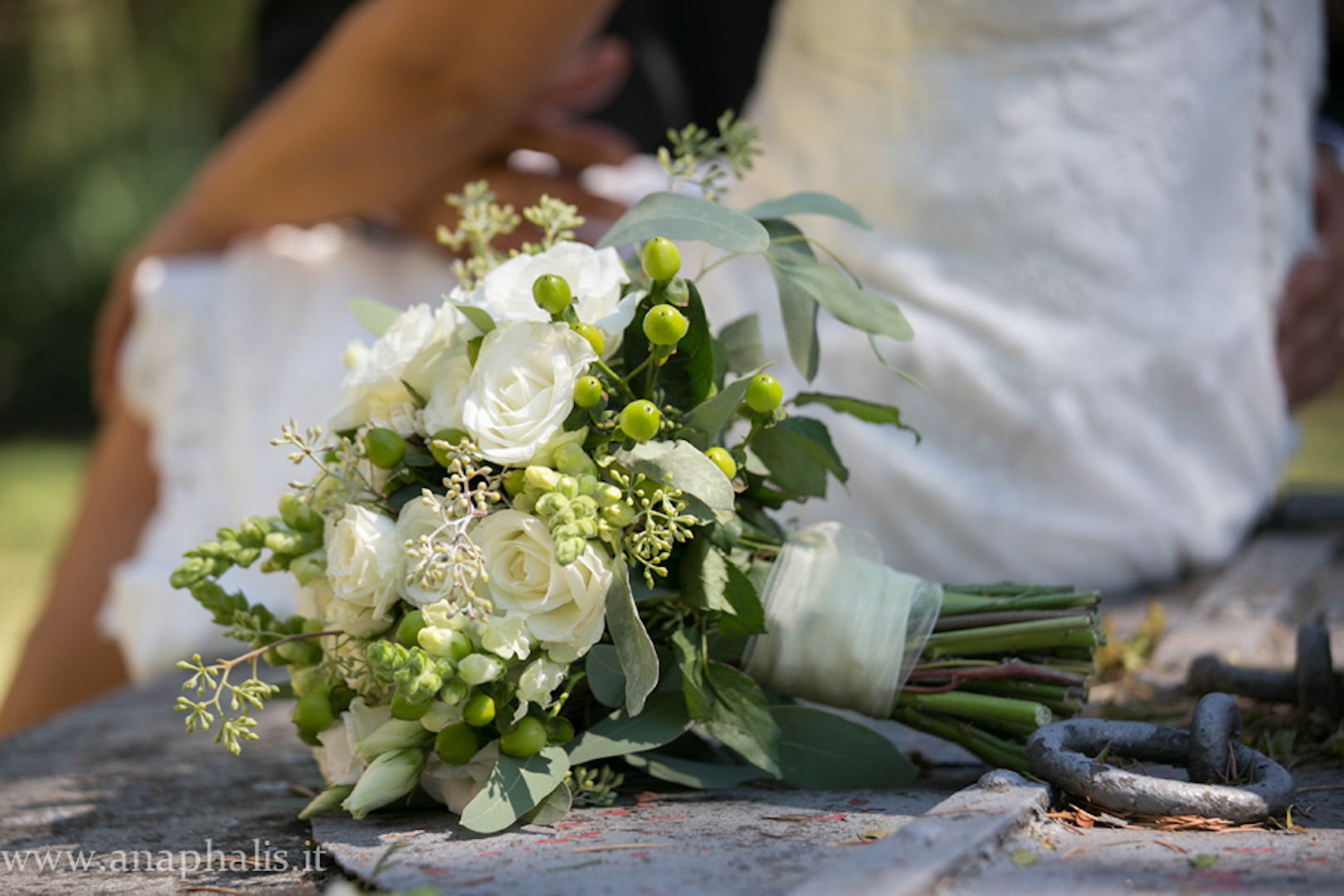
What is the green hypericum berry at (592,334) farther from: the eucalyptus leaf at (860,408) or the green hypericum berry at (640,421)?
the eucalyptus leaf at (860,408)

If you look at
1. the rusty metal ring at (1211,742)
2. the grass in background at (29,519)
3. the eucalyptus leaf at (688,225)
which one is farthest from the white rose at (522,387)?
the grass in background at (29,519)

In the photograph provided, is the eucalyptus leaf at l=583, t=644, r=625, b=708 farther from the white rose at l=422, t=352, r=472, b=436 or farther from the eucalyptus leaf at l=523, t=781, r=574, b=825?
the white rose at l=422, t=352, r=472, b=436

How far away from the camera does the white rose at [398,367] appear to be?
0.84 meters

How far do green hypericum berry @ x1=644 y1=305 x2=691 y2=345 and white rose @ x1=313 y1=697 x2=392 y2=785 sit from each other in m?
0.33

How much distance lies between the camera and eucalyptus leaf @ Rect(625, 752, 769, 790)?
2.89 feet

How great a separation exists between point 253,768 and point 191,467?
2.43ft

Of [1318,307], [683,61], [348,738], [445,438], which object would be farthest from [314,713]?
[683,61]

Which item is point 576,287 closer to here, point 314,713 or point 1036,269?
point 314,713

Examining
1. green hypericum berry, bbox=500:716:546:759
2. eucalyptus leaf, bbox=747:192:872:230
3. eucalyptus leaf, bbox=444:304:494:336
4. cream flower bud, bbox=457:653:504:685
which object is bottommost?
green hypericum berry, bbox=500:716:546:759

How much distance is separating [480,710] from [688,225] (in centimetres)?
37

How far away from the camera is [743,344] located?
95 cm

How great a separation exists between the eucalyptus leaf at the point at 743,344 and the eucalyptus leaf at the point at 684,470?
186mm

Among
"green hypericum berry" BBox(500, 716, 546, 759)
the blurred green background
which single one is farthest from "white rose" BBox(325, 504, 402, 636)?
the blurred green background

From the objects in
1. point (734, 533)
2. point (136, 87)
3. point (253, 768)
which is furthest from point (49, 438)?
point (734, 533)
